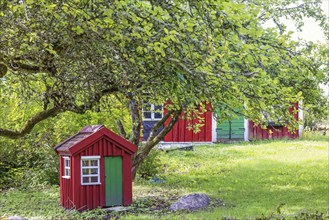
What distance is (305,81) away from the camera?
552 inches

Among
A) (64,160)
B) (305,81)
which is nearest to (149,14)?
(64,160)

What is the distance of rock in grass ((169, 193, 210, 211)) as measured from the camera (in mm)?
12048

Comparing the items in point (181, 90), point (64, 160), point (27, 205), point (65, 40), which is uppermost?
point (65, 40)

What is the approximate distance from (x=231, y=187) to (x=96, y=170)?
455 centimetres

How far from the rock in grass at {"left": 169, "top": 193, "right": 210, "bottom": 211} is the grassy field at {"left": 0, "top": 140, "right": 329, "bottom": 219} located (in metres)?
0.24

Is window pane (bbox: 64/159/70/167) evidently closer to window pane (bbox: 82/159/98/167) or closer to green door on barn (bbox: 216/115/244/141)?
window pane (bbox: 82/159/98/167)

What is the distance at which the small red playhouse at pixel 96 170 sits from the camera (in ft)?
40.5

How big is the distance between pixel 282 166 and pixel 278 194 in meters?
5.83

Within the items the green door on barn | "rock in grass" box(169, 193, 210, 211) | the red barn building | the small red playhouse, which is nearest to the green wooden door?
the small red playhouse

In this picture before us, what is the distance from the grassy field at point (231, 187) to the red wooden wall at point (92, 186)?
334mm

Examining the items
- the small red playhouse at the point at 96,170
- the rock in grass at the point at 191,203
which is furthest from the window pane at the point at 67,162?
the rock in grass at the point at 191,203

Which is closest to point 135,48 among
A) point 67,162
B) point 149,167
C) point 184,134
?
point 67,162

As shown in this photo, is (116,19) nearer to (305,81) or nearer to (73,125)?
(305,81)

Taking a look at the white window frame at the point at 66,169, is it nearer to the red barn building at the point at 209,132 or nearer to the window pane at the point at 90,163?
the window pane at the point at 90,163
